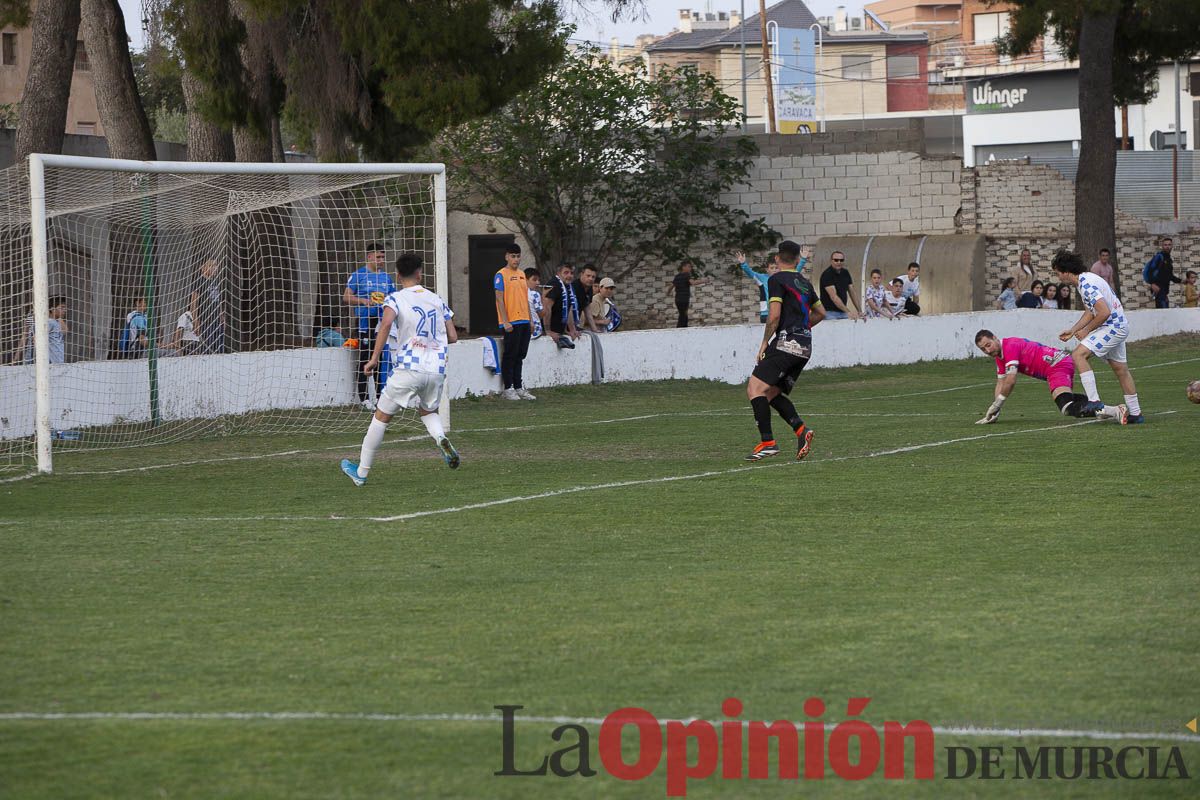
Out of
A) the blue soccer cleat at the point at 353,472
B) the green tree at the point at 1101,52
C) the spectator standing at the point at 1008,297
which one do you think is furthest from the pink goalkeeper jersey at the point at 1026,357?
the green tree at the point at 1101,52

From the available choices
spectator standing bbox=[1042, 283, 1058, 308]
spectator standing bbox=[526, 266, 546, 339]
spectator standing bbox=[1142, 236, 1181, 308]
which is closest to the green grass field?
spectator standing bbox=[526, 266, 546, 339]

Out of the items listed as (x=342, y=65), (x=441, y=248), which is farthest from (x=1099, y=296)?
(x=342, y=65)

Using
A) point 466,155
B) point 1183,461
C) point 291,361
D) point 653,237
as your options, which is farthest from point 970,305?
point 1183,461

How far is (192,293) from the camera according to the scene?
1736cm

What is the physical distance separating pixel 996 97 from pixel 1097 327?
153ft

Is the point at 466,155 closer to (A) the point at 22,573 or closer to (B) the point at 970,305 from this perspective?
(B) the point at 970,305

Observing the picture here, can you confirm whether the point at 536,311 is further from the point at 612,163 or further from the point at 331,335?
the point at 612,163

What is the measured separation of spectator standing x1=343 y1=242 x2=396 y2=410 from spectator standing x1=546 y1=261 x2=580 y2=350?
11.6ft

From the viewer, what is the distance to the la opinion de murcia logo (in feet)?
192

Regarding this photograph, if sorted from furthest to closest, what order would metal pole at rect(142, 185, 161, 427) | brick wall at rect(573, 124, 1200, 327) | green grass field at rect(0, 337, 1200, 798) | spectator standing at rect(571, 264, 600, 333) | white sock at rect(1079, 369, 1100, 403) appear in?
1. brick wall at rect(573, 124, 1200, 327)
2. spectator standing at rect(571, 264, 600, 333)
3. metal pole at rect(142, 185, 161, 427)
4. white sock at rect(1079, 369, 1100, 403)
5. green grass field at rect(0, 337, 1200, 798)

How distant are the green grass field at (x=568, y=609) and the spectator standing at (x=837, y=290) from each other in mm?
12922

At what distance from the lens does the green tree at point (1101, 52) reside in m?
31.6

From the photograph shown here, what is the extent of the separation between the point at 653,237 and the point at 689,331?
14739mm

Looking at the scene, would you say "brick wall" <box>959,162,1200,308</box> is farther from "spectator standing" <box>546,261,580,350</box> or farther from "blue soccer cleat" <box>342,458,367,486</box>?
"blue soccer cleat" <box>342,458,367,486</box>
